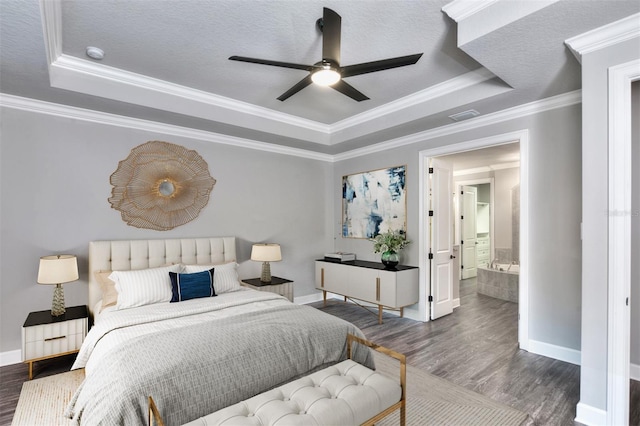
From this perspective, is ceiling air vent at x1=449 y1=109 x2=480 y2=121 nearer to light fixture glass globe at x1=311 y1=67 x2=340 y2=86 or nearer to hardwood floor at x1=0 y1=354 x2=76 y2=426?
light fixture glass globe at x1=311 y1=67 x2=340 y2=86

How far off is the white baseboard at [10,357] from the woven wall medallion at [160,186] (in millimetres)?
1583

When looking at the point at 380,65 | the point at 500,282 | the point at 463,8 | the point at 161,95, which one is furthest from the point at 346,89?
the point at 500,282

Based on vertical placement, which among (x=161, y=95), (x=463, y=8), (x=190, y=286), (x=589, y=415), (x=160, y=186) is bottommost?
(x=589, y=415)

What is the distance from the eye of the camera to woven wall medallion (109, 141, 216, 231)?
3756 mm

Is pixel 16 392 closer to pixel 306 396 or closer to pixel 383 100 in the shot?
pixel 306 396

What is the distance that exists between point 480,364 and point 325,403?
2.13m

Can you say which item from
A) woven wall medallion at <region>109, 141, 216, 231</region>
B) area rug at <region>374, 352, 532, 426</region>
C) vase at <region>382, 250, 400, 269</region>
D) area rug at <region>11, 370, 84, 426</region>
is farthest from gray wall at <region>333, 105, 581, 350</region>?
area rug at <region>11, 370, 84, 426</region>

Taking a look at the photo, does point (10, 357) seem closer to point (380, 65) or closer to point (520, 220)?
point (380, 65)

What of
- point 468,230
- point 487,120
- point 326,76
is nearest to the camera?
point 326,76

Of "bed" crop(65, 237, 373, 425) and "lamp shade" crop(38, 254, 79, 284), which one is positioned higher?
"lamp shade" crop(38, 254, 79, 284)

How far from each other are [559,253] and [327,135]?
3.32m

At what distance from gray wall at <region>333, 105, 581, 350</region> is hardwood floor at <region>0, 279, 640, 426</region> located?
1.31ft

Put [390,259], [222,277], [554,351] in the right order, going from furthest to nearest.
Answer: [390,259]
[222,277]
[554,351]

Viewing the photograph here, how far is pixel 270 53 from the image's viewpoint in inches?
112
